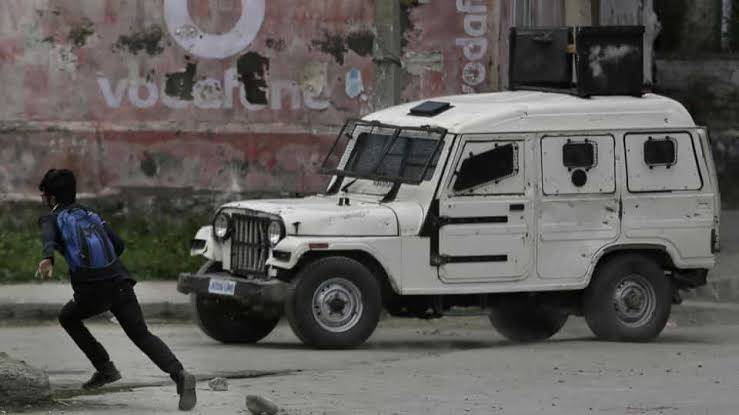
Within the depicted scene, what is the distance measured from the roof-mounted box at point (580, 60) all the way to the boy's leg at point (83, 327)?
211 inches

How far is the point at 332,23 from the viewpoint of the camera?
2039cm

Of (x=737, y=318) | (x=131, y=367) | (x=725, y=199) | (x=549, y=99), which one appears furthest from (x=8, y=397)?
(x=725, y=199)

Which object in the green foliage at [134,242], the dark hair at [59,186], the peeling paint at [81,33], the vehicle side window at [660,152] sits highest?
the peeling paint at [81,33]

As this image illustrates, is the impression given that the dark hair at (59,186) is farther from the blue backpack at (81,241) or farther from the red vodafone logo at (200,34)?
the red vodafone logo at (200,34)

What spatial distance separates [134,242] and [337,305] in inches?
227

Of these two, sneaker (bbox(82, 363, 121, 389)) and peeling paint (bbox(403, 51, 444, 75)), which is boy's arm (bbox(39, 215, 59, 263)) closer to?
sneaker (bbox(82, 363, 121, 389))

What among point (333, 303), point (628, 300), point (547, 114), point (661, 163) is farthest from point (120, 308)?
point (661, 163)

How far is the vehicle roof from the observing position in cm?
1501

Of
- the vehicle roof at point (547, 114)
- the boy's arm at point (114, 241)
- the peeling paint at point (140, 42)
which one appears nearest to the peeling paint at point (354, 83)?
the peeling paint at point (140, 42)

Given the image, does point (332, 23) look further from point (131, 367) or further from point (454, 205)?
point (131, 367)

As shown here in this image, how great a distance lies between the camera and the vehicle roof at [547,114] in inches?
591

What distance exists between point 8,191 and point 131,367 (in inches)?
284

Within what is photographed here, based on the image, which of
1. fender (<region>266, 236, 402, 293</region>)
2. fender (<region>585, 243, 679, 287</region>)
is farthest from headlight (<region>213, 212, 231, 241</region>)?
fender (<region>585, 243, 679, 287</region>)

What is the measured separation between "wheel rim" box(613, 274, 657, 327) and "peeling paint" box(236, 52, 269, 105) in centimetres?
618
